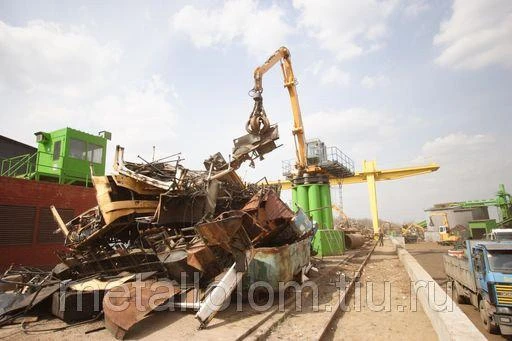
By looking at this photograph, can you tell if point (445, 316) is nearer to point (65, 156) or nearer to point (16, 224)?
point (16, 224)

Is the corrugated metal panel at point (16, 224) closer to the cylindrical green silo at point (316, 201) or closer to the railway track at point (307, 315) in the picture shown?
the railway track at point (307, 315)

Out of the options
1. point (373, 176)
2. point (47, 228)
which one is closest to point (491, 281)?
point (47, 228)

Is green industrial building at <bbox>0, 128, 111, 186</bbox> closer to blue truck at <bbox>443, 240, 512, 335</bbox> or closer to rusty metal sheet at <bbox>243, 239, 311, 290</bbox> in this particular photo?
rusty metal sheet at <bbox>243, 239, 311, 290</bbox>

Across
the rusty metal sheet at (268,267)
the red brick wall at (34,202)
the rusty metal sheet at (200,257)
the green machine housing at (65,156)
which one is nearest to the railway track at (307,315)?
the rusty metal sheet at (268,267)

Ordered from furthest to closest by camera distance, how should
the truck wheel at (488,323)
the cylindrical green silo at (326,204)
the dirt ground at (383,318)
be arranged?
1. the cylindrical green silo at (326,204)
2. the truck wheel at (488,323)
3. the dirt ground at (383,318)

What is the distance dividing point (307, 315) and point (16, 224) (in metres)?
10.8

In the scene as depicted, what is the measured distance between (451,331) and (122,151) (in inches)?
321

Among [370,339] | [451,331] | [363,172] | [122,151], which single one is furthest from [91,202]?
[363,172]

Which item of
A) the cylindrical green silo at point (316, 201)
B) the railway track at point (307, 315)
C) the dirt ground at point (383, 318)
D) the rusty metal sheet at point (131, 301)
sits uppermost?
the cylindrical green silo at point (316, 201)

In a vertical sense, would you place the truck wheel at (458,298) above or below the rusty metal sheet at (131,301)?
below

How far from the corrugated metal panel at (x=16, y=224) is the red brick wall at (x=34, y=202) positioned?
0.13 meters

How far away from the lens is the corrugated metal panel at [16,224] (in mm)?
10672

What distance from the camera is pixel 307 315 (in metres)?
6.71

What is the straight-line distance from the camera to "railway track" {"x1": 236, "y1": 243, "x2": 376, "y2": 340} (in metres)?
5.46
